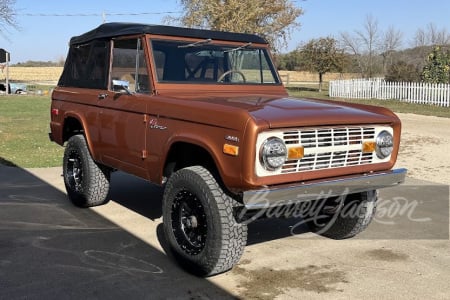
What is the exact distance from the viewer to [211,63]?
547cm

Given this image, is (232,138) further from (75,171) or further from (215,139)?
(75,171)

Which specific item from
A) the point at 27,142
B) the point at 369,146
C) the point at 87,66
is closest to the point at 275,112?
the point at 369,146

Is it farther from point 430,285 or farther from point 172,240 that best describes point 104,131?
point 430,285

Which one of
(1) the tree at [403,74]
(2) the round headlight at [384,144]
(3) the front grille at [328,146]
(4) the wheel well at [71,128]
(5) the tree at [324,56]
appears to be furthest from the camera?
(5) the tree at [324,56]

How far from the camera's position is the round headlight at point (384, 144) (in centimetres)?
450

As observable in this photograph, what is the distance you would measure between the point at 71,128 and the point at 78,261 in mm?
2509

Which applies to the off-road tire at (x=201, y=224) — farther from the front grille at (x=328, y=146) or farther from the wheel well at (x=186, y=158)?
the front grille at (x=328, y=146)

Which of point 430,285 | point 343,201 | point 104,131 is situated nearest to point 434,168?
point 343,201

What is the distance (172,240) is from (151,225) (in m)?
1.28

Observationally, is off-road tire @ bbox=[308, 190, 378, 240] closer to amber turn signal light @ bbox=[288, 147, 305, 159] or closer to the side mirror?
amber turn signal light @ bbox=[288, 147, 305, 159]

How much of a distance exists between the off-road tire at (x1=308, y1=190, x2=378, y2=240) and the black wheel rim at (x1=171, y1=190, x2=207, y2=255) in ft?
5.02

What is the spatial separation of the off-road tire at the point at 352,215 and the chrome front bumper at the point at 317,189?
1.80 feet

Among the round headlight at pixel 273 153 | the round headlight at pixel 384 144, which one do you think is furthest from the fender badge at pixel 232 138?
the round headlight at pixel 384 144

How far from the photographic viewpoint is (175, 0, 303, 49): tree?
98.6 feet
